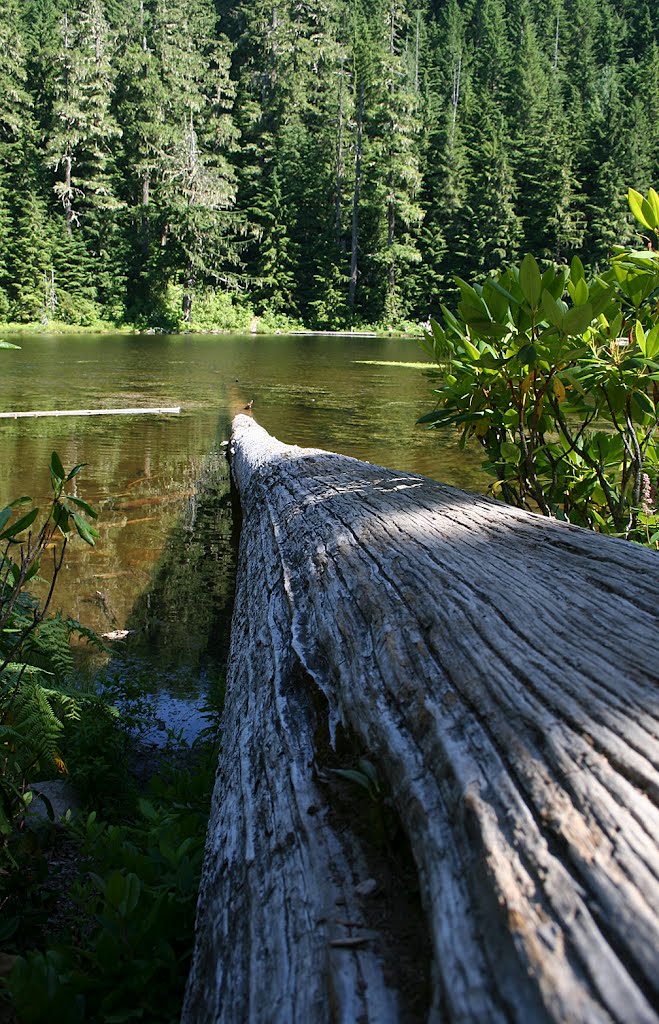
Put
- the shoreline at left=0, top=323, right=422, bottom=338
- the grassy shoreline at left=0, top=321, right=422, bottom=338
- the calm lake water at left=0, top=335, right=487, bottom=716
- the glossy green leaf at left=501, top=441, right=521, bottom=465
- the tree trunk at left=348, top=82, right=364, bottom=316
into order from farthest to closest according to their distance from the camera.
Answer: the tree trunk at left=348, top=82, right=364, bottom=316 < the grassy shoreline at left=0, top=321, right=422, bottom=338 < the shoreline at left=0, top=323, right=422, bottom=338 < the calm lake water at left=0, top=335, right=487, bottom=716 < the glossy green leaf at left=501, top=441, right=521, bottom=465

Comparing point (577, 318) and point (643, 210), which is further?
point (643, 210)

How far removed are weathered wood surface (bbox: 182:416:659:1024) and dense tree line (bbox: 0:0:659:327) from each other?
3256 cm

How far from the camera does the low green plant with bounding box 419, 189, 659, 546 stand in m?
2.24

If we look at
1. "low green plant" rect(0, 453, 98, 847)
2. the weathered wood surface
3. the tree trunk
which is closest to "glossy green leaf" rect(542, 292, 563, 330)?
the weathered wood surface

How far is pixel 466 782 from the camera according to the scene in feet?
2.89

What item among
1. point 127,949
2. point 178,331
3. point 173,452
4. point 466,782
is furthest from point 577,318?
point 178,331

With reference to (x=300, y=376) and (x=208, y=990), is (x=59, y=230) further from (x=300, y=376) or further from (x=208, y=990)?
(x=208, y=990)

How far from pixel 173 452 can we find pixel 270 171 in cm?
3548

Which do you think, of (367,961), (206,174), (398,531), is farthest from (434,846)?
(206,174)

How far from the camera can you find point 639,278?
7.97ft

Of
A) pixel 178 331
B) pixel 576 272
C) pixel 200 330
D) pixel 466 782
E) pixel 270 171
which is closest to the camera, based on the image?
pixel 466 782

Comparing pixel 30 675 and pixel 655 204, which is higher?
pixel 655 204

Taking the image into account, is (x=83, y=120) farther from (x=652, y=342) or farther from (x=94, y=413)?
(x=652, y=342)

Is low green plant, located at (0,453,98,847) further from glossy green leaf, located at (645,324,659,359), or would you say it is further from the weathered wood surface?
glossy green leaf, located at (645,324,659,359)
